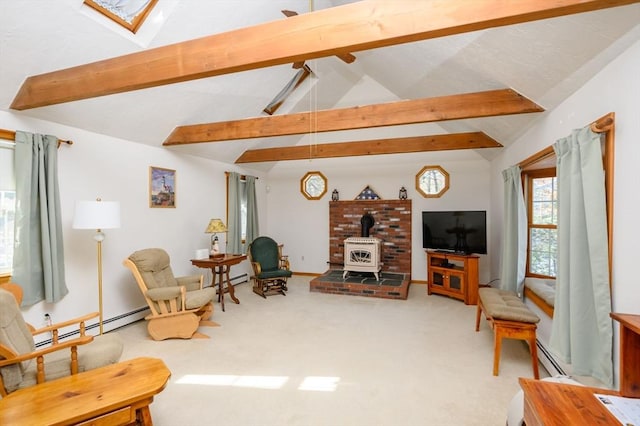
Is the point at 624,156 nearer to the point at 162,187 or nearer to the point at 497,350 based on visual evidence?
the point at 497,350

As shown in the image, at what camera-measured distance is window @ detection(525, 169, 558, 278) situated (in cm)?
362

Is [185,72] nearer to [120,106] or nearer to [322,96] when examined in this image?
[120,106]

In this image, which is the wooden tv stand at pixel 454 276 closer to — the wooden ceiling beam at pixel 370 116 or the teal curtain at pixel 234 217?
the wooden ceiling beam at pixel 370 116

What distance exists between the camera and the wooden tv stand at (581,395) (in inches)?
43.8

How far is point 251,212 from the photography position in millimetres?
6141

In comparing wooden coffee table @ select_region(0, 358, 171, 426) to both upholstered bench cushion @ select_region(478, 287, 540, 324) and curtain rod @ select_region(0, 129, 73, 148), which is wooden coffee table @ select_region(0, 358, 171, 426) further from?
upholstered bench cushion @ select_region(478, 287, 540, 324)

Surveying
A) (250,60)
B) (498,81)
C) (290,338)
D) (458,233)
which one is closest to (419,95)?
(498,81)

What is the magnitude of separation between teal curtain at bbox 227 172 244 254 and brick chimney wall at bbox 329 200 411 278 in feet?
6.32

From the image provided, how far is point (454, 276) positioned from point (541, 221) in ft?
5.08

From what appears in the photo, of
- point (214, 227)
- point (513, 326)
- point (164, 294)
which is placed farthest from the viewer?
point (214, 227)

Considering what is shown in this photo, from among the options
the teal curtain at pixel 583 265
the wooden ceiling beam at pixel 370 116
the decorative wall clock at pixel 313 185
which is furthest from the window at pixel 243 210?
the teal curtain at pixel 583 265

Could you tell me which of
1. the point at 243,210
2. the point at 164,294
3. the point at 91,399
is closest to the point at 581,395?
the point at 91,399

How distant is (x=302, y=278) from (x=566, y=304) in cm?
495

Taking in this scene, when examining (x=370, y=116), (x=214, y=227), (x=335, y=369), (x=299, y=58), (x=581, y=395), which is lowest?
(x=335, y=369)
